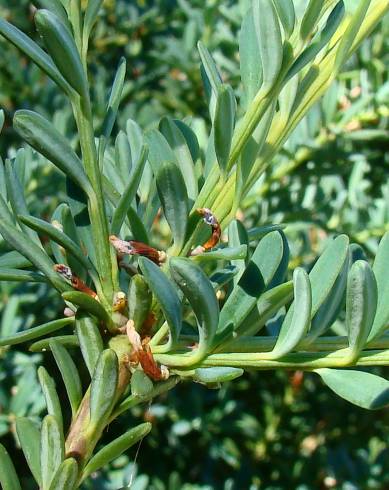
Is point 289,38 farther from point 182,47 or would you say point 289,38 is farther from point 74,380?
point 182,47

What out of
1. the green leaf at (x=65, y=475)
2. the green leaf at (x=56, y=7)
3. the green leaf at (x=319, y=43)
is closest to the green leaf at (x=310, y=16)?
the green leaf at (x=319, y=43)

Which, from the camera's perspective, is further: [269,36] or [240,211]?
[240,211]

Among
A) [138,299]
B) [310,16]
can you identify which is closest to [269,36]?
[310,16]

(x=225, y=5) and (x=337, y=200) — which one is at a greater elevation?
(x=225, y=5)

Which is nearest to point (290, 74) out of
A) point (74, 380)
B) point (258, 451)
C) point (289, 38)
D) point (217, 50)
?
point (289, 38)

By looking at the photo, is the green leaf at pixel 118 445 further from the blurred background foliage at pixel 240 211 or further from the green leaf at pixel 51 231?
the blurred background foliage at pixel 240 211

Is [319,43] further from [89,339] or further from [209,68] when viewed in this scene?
[89,339]
